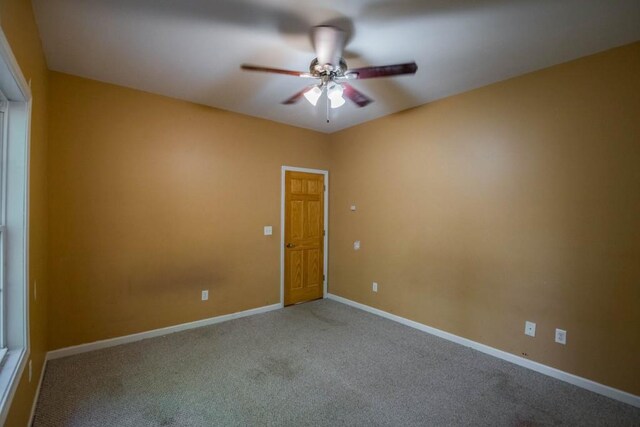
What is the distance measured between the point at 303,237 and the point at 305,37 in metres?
2.88

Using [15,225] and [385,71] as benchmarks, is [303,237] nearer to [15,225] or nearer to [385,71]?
[385,71]

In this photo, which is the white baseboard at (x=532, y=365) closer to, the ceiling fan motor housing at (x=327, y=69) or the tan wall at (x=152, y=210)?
the tan wall at (x=152, y=210)

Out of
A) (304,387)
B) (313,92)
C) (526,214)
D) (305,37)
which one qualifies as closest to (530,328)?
(526,214)

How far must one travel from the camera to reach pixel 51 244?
2697mm

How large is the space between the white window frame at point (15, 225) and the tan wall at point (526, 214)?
3.44 meters

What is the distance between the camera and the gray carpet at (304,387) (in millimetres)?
2010

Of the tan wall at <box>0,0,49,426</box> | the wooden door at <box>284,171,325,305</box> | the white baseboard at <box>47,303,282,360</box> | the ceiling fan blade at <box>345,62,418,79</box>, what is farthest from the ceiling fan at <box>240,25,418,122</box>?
the white baseboard at <box>47,303,282,360</box>

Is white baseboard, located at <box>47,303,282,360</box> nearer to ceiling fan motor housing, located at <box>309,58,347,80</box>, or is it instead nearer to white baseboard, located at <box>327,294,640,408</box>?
white baseboard, located at <box>327,294,640,408</box>

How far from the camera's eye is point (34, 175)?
2.02 meters

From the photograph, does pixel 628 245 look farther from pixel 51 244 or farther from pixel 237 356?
pixel 51 244

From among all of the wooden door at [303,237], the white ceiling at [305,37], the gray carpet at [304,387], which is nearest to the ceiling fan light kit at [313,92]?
the white ceiling at [305,37]

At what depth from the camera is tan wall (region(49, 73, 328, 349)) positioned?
2779 mm

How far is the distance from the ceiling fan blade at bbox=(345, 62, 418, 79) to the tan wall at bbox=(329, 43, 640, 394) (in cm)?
149

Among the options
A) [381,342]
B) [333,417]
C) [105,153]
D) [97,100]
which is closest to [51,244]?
[105,153]
